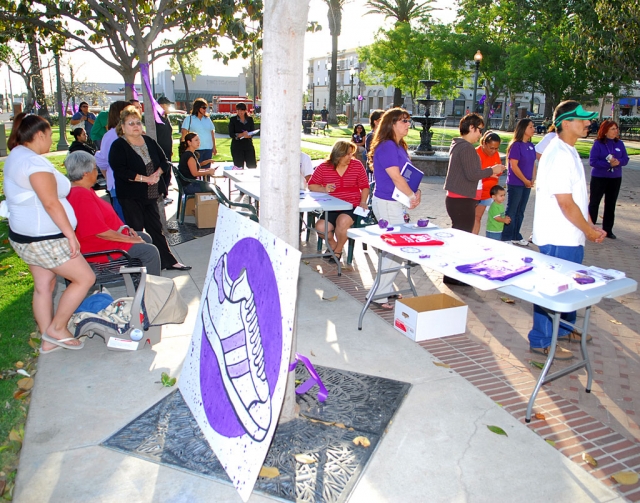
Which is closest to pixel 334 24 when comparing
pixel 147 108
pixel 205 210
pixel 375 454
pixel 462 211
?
pixel 147 108

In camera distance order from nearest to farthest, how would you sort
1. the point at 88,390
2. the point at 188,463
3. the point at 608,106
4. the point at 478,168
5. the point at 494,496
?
the point at 494,496 < the point at 188,463 < the point at 88,390 < the point at 478,168 < the point at 608,106

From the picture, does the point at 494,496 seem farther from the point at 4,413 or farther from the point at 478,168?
the point at 478,168

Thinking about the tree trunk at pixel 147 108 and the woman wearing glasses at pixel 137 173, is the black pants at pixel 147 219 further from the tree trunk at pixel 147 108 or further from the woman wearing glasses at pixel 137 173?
the tree trunk at pixel 147 108

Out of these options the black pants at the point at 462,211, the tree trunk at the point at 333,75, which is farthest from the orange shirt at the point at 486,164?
the tree trunk at the point at 333,75

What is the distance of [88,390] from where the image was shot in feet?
12.1

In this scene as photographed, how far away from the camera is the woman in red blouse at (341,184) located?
6621mm

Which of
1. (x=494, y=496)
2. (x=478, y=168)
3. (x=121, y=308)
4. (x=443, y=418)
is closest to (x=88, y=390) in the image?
(x=121, y=308)

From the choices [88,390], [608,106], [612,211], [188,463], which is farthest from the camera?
[608,106]

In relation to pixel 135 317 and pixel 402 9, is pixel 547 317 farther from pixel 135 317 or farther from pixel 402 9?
pixel 402 9

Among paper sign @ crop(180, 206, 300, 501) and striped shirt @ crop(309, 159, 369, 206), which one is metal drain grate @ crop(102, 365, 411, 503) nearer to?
paper sign @ crop(180, 206, 300, 501)

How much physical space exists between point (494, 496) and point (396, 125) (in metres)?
3.37

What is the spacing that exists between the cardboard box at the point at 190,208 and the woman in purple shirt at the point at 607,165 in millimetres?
6295

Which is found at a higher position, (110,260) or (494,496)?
(110,260)

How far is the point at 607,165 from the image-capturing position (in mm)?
8031
